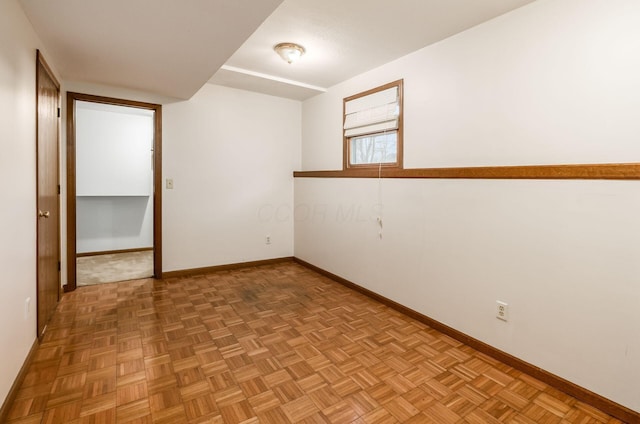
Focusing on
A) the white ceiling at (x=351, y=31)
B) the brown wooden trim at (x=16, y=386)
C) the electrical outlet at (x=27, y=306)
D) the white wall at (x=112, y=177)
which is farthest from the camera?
the white wall at (x=112, y=177)

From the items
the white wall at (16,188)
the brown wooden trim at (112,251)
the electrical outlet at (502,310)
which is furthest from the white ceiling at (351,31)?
the brown wooden trim at (112,251)

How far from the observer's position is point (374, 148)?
335 cm

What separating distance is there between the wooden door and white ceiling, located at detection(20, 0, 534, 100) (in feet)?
1.03

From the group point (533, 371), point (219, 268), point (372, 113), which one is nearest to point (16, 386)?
point (219, 268)

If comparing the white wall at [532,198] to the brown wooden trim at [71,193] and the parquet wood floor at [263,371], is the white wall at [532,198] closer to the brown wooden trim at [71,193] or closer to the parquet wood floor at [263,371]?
the parquet wood floor at [263,371]

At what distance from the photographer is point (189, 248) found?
396 cm

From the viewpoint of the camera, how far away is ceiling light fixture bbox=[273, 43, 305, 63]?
8.99 feet

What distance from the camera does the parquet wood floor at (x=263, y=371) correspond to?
1649 mm

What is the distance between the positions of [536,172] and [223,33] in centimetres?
218

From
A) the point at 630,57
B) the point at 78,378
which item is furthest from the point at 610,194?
the point at 78,378

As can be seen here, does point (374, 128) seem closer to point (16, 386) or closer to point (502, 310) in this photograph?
point (502, 310)

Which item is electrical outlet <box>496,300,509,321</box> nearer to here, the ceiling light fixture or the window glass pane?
the window glass pane

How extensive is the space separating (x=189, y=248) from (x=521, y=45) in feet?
12.4

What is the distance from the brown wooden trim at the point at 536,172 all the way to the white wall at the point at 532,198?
0.15 feet
